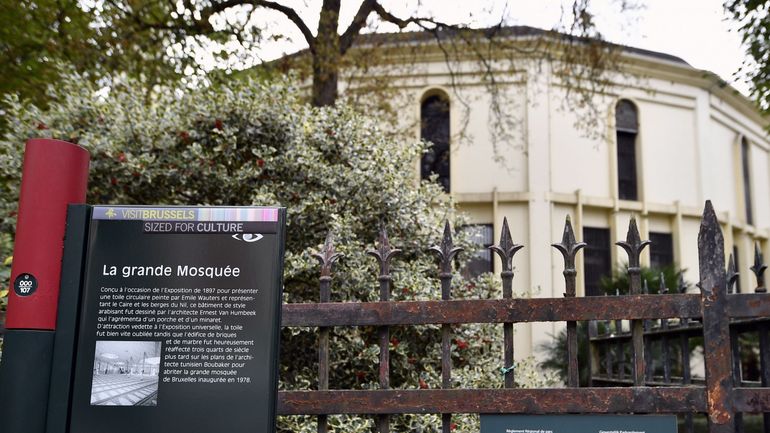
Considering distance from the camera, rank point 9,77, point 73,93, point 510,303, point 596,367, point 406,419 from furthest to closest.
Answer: point 9,77 → point 596,367 → point 73,93 → point 406,419 → point 510,303

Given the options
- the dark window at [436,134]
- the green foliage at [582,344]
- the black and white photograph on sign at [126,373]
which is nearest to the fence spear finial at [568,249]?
the black and white photograph on sign at [126,373]

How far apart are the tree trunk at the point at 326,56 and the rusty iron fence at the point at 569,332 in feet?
23.6

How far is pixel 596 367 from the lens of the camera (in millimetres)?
7680

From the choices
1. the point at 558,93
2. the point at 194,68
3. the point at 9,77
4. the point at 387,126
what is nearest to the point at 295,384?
the point at 194,68

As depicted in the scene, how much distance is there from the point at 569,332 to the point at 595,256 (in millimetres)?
16150

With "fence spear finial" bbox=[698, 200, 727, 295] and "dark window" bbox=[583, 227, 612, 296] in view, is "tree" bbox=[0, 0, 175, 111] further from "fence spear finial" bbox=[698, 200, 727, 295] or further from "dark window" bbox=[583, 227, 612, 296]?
"dark window" bbox=[583, 227, 612, 296]

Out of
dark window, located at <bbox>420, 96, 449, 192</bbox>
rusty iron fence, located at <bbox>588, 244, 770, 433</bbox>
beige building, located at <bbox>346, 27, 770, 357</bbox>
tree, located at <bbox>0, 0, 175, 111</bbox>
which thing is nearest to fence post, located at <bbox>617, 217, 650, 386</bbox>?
rusty iron fence, located at <bbox>588, 244, 770, 433</bbox>

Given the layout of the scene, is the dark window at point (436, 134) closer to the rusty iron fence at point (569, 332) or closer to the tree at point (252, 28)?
the tree at point (252, 28)

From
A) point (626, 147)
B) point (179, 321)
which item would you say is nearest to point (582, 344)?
point (179, 321)

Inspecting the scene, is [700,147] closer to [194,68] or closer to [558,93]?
[558,93]

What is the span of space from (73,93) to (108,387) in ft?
17.6

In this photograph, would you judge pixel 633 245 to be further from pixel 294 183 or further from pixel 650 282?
pixel 650 282

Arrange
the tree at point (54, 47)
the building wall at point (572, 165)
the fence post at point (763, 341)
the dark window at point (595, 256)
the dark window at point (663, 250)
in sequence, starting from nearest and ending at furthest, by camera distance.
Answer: the fence post at point (763, 341), the tree at point (54, 47), the building wall at point (572, 165), the dark window at point (595, 256), the dark window at point (663, 250)

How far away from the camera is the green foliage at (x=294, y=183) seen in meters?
5.95
